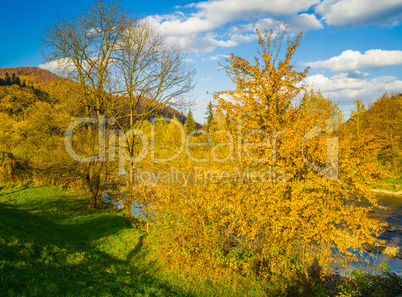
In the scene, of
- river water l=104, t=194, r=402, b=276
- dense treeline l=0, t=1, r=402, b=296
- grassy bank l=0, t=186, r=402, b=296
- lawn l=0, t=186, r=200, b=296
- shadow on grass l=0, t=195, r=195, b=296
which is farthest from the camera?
river water l=104, t=194, r=402, b=276

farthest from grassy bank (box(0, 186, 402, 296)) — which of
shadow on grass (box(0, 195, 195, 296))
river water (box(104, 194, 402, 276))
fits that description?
river water (box(104, 194, 402, 276))

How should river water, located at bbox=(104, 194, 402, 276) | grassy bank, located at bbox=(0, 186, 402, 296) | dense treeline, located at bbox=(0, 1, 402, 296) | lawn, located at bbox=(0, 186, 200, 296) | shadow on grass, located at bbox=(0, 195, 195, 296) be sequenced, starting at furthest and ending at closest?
river water, located at bbox=(104, 194, 402, 276), dense treeline, located at bbox=(0, 1, 402, 296), grassy bank, located at bbox=(0, 186, 402, 296), lawn, located at bbox=(0, 186, 200, 296), shadow on grass, located at bbox=(0, 195, 195, 296)

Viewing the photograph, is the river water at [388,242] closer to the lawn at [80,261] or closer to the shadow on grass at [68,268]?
the lawn at [80,261]

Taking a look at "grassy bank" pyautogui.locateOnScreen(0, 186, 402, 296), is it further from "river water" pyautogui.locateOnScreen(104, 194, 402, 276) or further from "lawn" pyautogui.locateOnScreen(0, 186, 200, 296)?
"river water" pyautogui.locateOnScreen(104, 194, 402, 276)

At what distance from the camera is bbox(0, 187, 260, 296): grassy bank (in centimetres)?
495

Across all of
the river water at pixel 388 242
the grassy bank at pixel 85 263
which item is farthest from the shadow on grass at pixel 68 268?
the river water at pixel 388 242

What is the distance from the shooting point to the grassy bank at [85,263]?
4.95 m

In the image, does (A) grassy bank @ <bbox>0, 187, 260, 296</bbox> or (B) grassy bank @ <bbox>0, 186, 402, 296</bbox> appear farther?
(B) grassy bank @ <bbox>0, 186, 402, 296</bbox>

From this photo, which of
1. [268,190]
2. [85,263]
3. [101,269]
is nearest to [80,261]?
[85,263]

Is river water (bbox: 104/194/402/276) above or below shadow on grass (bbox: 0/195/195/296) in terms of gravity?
below

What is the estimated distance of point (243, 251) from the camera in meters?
8.62

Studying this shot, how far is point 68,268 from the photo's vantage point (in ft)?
19.4

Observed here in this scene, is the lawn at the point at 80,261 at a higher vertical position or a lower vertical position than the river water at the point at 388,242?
higher

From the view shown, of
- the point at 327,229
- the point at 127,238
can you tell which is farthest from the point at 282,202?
the point at 127,238
